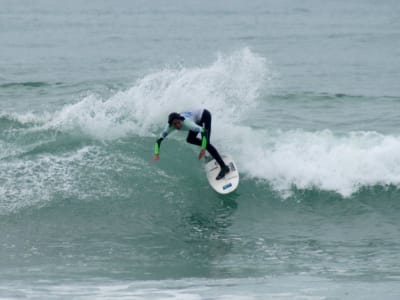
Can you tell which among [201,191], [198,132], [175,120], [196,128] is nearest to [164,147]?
[201,191]

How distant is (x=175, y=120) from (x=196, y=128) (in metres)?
0.48

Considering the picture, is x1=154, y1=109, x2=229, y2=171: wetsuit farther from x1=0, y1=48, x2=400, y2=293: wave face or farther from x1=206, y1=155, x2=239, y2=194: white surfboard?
x1=0, y1=48, x2=400, y2=293: wave face

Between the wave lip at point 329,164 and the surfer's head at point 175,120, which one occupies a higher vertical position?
the surfer's head at point 175,120

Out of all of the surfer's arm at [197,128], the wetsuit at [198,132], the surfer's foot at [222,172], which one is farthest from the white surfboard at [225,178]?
the surfer's arm at [197,128]

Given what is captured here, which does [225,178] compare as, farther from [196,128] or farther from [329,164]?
[329,164]

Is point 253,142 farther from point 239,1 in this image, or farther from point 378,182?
point 239,1

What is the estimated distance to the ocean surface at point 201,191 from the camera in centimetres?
1022

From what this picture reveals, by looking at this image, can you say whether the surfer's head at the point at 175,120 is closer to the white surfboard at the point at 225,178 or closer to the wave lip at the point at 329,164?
the white surfboard at the point at 225,178

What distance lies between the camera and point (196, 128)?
12.9 meters

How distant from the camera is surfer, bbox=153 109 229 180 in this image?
42.1 ft

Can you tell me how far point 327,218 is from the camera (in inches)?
518

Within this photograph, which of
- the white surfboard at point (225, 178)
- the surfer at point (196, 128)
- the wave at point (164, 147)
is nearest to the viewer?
→ the surfer at point (196, 128)

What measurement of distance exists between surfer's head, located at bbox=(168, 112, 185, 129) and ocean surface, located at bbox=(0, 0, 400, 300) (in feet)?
5.77

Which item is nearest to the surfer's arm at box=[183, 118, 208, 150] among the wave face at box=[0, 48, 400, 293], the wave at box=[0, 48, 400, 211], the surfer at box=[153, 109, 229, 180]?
the surfer at box=[153, 109, 229, 180]
